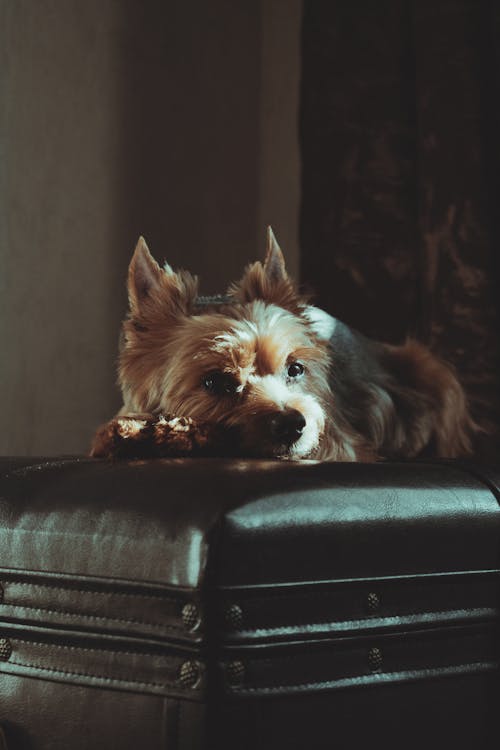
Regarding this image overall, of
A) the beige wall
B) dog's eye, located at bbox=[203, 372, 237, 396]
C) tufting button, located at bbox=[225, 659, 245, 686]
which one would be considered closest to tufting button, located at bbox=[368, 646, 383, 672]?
tufting button, located at bbox=[225, 659, 245, 686]

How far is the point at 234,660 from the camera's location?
970 mm

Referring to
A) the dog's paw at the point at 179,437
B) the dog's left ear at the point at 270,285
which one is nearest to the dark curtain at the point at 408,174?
the dog's left ear at the point at 270,285

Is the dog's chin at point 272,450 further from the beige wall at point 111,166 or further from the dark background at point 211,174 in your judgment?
the beige wall at point 111,166

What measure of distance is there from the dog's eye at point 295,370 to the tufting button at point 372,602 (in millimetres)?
563

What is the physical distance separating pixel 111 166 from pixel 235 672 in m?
1.76

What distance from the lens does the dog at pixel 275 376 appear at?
1.46 meters

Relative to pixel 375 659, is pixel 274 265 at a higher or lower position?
higher

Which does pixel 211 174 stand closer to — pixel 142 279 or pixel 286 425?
pixel 142 279

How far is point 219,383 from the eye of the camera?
1.50m

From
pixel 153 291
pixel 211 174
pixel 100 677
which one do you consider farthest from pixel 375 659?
pixel 211 174

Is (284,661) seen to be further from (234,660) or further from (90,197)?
(90,197)

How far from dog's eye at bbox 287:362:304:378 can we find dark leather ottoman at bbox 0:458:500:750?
42 centimetres

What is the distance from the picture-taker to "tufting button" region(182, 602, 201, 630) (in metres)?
0.96

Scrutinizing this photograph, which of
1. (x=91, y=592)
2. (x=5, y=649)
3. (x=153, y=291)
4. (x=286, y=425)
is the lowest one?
(x=5, y=649)
